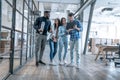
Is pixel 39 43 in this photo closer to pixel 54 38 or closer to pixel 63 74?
pixel 54 38

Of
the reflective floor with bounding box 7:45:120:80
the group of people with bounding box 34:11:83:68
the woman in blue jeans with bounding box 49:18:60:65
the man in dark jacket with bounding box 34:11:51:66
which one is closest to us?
the reflective floor with bounding box 7:45:120:80

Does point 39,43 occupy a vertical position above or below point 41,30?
below

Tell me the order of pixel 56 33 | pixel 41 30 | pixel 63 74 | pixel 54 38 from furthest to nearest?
pixel 56 33
pixel 54 38
pixel 41 30
pixel 63 74

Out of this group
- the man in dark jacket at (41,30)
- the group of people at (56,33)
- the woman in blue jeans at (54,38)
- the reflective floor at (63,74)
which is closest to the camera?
the reflective floor at (63,74)

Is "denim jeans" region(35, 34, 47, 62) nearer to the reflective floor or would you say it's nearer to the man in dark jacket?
the man in dark jacket

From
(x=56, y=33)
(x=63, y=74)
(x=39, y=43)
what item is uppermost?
(x=56, y=33)

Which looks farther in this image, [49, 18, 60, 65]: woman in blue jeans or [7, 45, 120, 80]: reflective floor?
[49, 18, 60, 65]: woman in blue jeans

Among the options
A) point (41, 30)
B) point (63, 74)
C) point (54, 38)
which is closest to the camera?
point (63, 74)

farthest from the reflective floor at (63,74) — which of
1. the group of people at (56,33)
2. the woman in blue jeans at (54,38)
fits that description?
the woman in blue jeans at (54,38)

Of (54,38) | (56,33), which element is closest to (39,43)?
(54,38)

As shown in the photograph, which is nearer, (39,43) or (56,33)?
(39,43)

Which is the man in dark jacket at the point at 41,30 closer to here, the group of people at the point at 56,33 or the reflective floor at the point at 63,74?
the group of people at the point at 56,33

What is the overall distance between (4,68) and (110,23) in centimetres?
1795

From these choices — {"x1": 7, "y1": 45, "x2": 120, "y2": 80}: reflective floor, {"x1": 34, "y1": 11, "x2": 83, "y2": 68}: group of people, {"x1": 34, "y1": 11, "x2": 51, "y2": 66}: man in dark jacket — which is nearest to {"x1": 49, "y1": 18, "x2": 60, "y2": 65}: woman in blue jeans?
{"x1": 34, "y1": 11, "x2": 83, "y2": 68}: group of people
